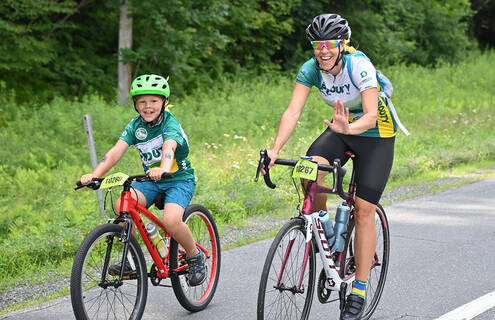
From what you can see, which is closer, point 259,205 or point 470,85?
point 259,205

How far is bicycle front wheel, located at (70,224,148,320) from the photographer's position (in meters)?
4.20

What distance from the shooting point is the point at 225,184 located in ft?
30.5

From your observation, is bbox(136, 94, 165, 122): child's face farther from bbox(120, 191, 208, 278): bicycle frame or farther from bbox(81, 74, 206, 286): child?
bbox(120, 191, 208, 278): bicycle frame

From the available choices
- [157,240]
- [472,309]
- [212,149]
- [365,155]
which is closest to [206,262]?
[157,240]

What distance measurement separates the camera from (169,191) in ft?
16.6

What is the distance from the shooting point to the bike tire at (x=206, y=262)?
17.0 feet

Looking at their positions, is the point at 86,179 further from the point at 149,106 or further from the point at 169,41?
the point at 169,41

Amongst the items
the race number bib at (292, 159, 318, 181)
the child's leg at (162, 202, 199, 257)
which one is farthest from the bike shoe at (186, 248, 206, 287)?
the race number bib at (292, 159, 318, 181)

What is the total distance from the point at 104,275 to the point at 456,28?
27188 millimetres

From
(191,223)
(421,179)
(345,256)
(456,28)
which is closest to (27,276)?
(191,223)

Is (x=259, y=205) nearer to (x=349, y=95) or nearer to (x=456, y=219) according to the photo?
(x=456, y=219)

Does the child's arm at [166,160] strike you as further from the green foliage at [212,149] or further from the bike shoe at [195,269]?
the green foliage at [212,149]

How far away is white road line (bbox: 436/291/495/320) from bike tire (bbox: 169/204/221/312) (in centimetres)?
181

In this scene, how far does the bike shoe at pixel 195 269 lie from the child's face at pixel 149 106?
1.11 meters
